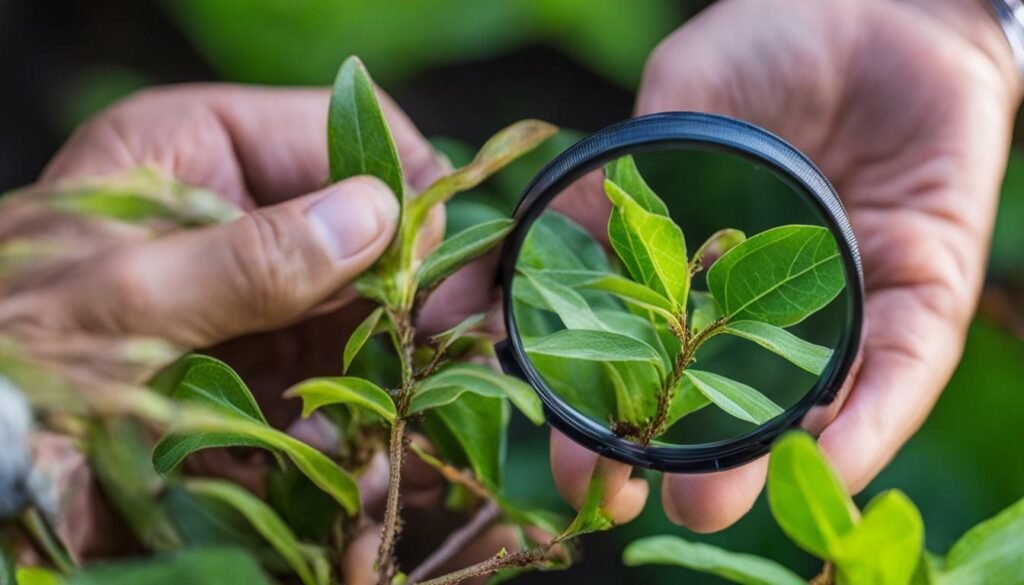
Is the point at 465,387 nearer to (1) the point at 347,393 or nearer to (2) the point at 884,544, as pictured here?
(1) the point at 347,393

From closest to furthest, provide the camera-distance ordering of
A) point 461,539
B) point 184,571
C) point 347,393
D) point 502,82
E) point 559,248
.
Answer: point 184,571, point 347,393, point 559,248, point 461,539, point 502,82

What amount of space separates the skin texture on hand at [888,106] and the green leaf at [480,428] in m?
0.35

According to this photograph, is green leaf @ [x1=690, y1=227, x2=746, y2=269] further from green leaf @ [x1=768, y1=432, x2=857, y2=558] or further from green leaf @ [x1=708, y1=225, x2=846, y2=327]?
green leaf @ [x1=768, y1=432, x2=857, y2=558]

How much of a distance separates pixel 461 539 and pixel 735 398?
11.4 inches

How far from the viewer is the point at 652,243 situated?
1.61 feet

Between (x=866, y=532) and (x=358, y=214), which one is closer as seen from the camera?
(x=866, y=532)

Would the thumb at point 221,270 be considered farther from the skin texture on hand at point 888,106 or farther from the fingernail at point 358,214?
the skin texture on hand at point 888,106

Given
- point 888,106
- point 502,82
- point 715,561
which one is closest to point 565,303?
point 715,561

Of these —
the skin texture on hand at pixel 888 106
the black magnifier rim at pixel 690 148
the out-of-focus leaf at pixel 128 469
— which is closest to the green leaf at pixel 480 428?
the black magnifier rim at pixel 690 148

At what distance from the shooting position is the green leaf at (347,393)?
457mm

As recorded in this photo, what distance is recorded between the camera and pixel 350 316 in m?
0.83

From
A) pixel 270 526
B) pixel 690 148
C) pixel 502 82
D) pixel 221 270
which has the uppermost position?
pixel 690 148

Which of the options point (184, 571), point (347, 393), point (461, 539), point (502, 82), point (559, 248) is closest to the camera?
point (184, 571)

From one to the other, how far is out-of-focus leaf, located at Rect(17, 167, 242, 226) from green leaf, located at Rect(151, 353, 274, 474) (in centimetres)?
8
